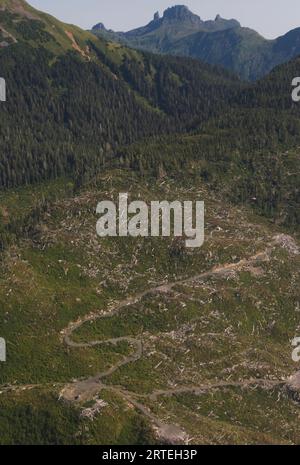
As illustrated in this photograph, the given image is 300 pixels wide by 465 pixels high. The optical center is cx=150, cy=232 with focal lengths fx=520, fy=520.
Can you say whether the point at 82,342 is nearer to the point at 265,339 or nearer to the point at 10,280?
the point at 10,280

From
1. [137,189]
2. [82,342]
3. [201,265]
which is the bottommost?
[82,342]

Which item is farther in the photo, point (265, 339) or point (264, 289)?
point (264, 289)

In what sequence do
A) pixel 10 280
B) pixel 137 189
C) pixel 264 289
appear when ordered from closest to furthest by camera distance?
pixel 10 280, pixel 264 289, pixel 137 189
